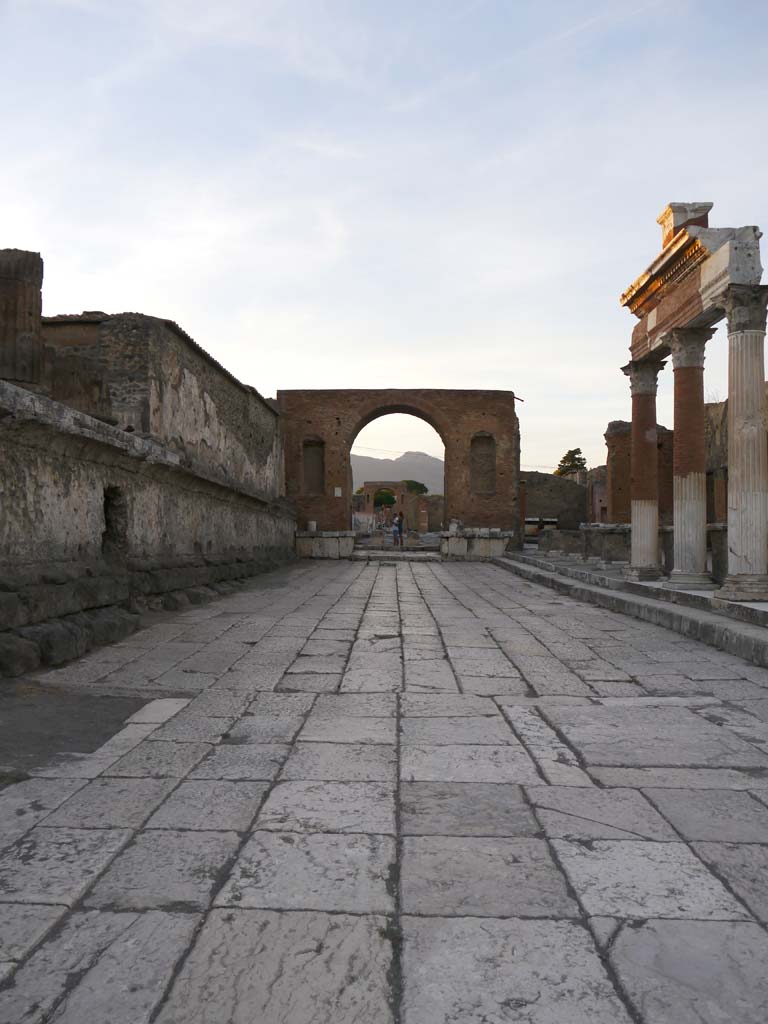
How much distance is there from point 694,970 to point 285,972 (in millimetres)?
848

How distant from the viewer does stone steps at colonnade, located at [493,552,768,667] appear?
5.78 meters

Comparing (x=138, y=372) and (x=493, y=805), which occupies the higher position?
(x=138, y=372)

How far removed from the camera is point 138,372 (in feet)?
30.3

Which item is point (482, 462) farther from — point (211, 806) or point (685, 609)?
point (211, 806)

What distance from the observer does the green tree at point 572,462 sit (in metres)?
54.5

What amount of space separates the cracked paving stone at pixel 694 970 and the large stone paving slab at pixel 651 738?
1328 mm

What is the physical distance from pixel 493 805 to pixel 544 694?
75.2 inches

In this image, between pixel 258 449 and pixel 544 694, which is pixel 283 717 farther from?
pixel 258 449

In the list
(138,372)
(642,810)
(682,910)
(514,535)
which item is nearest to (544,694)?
(642,810)

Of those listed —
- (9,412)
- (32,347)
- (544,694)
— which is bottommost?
(544,694)

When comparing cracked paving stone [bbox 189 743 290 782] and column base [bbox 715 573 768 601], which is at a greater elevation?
column base [bbox 715 573 768 601]

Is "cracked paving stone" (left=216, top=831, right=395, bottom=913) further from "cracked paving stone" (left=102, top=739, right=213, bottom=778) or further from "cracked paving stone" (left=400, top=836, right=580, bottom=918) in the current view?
"cracked paving stone" (left=102, top=739, right=213, bottom=778)

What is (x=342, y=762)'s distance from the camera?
306 centimetres

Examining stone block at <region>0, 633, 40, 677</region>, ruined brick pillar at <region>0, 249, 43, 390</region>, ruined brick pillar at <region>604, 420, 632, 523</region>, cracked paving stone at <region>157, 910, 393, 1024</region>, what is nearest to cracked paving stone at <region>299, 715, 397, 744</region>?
cracked paving stone at <region>157, 910, 393, 1024</region>
